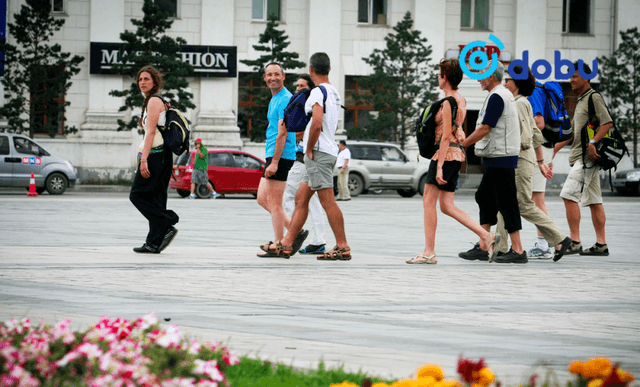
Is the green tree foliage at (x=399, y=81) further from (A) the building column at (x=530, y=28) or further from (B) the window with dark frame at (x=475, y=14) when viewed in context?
(A) the building column at (x=530, y=28)

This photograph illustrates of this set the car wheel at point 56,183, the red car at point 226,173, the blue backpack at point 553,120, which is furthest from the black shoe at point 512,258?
the car wheel at point 56,183

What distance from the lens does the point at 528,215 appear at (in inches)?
332

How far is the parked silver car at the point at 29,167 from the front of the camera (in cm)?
2373

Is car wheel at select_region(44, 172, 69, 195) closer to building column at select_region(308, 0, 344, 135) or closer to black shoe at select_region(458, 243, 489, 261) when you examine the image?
building column at select_region(308, 0, 344, 135)

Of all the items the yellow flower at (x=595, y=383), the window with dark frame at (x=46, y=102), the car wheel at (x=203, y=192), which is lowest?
the car wheel at (x=203, y=192)

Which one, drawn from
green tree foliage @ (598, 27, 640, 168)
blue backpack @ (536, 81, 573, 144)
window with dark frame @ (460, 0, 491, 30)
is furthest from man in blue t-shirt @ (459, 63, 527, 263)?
window with dark frame @ (460, 0, 491, 30)

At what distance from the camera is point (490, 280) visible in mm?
6922

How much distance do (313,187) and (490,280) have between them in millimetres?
1922

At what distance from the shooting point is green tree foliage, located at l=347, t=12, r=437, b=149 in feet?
106

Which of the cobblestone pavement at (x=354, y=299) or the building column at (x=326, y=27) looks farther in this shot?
the building column at (x=326, y=27)

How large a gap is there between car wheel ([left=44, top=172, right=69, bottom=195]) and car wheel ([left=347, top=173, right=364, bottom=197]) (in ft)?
27.7

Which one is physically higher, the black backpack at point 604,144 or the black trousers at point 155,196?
the black backpack at point 604,144

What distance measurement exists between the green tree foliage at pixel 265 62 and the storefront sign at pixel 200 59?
112 cm

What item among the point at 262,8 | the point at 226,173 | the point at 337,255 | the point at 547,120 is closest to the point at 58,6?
the point at 262,8
